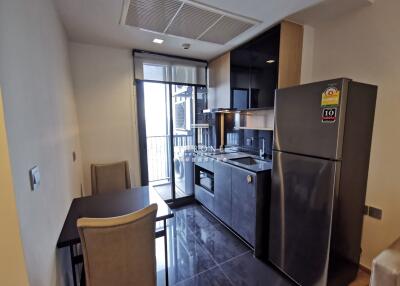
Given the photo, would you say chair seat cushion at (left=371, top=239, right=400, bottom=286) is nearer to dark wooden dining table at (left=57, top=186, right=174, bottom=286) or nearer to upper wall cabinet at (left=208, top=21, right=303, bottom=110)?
dark wooden dining table at (left=57, top=186, right=174, bottom=286)

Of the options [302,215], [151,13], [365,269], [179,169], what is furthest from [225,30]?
[365,269]

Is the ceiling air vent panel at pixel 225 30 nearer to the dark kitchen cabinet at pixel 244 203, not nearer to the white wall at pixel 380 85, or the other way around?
the white wall at pixel 380 85

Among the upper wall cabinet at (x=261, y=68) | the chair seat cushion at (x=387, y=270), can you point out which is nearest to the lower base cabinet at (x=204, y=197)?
the upper wall cabinet at (x=261, y=68)

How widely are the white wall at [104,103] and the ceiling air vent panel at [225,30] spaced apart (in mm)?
1274

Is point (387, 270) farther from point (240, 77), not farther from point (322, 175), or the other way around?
point (240, 77)

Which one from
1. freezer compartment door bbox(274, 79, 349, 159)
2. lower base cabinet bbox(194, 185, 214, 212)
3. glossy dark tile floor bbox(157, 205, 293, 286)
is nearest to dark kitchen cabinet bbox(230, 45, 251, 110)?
freezer compartment door bbox(274, 79, 349, 159)

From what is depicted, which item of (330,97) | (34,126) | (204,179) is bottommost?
(204,179)

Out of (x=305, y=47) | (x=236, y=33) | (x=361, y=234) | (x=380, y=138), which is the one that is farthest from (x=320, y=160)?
(x=236, y=33)

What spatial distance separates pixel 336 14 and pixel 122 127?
9.54 feet

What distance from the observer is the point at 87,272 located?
1164mm

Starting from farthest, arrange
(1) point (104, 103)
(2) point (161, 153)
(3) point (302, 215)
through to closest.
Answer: (2) point (161, 153) → (1) point (104, 103) → (3) point (302, 215)

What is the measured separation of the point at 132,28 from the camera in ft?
7.12

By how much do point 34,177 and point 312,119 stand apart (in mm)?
1857

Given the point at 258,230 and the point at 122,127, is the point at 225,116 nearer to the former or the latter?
the point at 122,127
